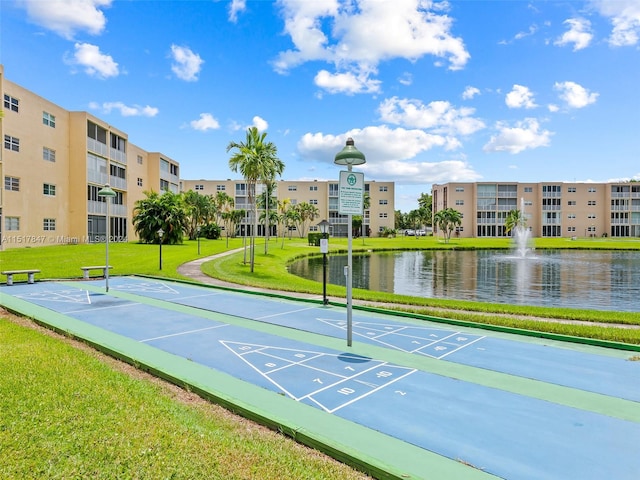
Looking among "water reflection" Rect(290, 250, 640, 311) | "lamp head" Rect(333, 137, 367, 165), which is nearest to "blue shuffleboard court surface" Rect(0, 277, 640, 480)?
"lamp head" Rect(333, 137, 367, 165)

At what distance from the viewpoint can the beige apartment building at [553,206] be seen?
3703 inches

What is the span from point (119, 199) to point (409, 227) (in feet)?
349

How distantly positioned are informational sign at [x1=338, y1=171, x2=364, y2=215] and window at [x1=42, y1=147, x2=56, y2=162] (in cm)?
3790

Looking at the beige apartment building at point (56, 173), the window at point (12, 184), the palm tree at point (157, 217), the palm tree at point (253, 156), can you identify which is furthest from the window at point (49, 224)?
the palm tree at point (253, 156)

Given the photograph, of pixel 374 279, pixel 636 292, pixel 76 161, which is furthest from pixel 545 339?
pixel 76 161

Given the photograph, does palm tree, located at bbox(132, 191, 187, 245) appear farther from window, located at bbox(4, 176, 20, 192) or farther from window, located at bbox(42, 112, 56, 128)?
window, located at bbox(4, 176, 20, 192)

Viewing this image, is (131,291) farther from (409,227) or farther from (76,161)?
(409,227)

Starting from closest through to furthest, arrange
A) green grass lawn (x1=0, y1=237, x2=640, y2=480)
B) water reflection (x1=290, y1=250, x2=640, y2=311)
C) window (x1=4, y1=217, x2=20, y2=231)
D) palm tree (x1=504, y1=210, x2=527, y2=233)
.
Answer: green grass lawn (x1=0, y1=237, x2=640, y2=480), water reflection (x1=290, y1=250, x2=640, y2=311), window (x1=4, y1=217, x2=20, y2=231), palm tree (x1=504, y1=210, x2=527, y2=233)

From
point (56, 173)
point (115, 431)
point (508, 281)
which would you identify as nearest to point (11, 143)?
point (56, 173)

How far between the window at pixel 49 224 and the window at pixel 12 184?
170 inches

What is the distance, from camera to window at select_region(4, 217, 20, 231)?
3272 cm

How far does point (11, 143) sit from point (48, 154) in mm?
4532

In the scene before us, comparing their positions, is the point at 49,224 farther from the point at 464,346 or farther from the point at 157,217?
the point at 464,346

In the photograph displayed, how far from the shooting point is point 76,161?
40.6 m
